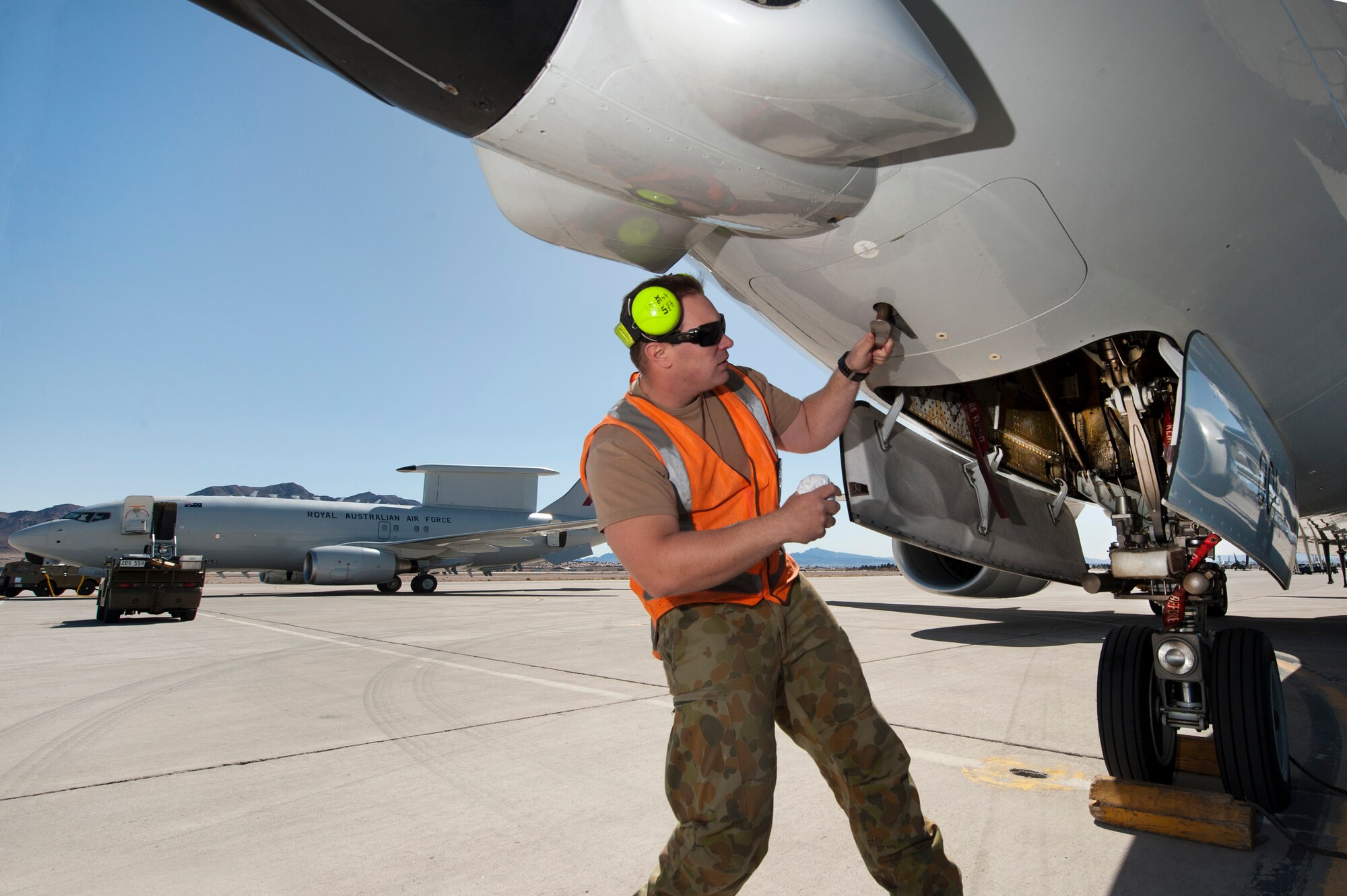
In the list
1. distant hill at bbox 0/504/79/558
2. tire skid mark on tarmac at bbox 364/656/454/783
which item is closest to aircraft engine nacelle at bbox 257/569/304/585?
tire skid mark on tarmac at bbox 364/656/454/783

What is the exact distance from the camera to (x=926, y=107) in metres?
1.66

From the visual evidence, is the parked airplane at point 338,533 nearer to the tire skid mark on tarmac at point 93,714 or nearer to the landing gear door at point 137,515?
the landing gear door at point 137,515

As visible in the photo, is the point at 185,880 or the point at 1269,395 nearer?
the point at 185,880

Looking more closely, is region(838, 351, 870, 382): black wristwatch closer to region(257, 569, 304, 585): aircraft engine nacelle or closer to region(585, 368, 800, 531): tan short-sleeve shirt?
region(585, 368, 800, 531): tan short-sleeve shirt

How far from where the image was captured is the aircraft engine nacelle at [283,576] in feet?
71.9

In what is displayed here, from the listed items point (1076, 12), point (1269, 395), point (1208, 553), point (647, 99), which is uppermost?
point (1076, 12)

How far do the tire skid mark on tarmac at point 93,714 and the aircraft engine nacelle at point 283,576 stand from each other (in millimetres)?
16133

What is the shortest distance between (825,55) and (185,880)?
2.66 metres

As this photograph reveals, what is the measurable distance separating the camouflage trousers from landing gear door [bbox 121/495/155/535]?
21267 mm

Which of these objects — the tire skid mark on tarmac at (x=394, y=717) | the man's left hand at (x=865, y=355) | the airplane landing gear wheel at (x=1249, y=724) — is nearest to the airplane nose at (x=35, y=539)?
the tire skid mark on tarmac at (x=394, y=717)

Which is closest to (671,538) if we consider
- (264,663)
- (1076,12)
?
(1076,12)

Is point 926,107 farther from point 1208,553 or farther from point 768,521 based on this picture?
point 1208,553

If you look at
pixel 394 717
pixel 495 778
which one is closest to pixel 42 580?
pixel 394 717

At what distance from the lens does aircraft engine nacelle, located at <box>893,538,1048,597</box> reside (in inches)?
217
